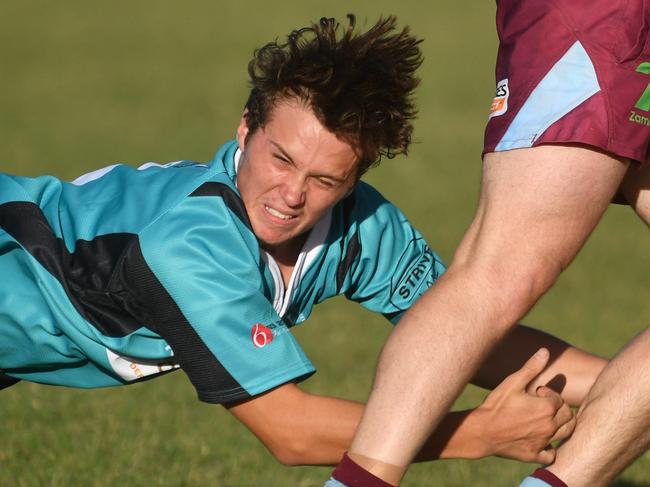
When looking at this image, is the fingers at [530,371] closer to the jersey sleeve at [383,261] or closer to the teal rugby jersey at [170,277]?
the teal rugby jersey at [170,277]

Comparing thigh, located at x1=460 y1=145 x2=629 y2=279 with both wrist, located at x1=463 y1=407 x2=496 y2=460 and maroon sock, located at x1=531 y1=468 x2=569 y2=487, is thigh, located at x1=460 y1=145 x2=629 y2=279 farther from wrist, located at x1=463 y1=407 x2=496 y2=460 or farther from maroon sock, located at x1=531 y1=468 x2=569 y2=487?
maroon sock, located at x1=531 y1=468 x2=569 y2=487

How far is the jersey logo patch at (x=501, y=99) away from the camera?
357cm

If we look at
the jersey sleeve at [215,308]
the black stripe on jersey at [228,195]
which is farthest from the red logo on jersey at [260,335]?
the black stripe on jersey at [228,195]

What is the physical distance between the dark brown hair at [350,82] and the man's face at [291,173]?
5 cm

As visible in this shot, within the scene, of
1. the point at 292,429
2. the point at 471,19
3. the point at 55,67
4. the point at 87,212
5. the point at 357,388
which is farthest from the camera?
the point at 471,19

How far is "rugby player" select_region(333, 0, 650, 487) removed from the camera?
3326mm

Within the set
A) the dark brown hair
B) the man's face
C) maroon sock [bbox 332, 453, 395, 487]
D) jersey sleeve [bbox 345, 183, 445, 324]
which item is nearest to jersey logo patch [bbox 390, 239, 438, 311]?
jersey sleeve [bbox 345, 183, 445, 324]

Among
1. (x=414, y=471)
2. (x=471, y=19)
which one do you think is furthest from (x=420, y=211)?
(x=471, y=19)

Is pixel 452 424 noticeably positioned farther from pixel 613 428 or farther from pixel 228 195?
pixel 228 195

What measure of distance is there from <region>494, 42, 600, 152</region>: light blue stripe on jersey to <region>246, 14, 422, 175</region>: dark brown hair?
21.0 inches

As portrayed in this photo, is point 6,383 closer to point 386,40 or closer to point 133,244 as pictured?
point 133,244

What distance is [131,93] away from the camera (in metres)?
17.7

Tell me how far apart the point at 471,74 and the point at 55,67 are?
648 cm

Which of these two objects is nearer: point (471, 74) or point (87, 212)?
point (87, 212)
